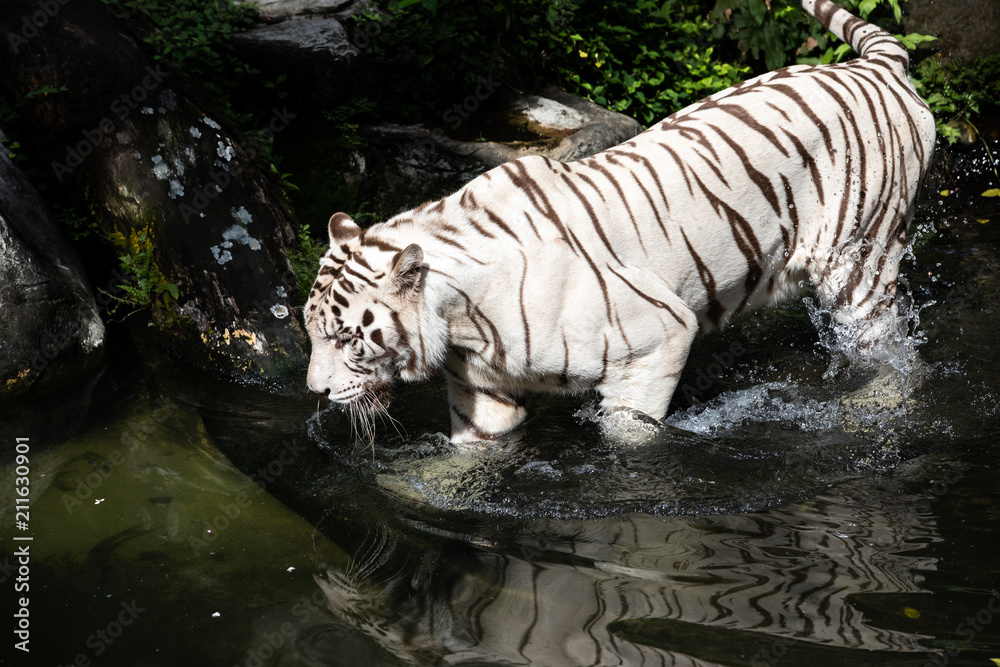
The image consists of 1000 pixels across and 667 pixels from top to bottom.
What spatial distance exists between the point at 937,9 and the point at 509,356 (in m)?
5.59

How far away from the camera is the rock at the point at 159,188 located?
4.06m

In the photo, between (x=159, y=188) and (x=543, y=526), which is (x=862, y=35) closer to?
(x=543, y=526)

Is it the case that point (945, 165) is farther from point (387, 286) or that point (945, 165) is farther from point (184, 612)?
point (184, 612)

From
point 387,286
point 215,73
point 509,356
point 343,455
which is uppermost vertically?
point 215,73

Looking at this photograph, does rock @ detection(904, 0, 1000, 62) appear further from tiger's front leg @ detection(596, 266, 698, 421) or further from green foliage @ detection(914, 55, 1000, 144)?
tiger's front leg @ detection(596, 266, 698, 421)

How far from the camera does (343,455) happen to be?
3.45 meters

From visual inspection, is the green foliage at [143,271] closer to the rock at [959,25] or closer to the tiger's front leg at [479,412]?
the tiger's front leg at [479,412]

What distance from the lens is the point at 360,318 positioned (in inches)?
109

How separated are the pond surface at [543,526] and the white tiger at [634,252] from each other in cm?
35

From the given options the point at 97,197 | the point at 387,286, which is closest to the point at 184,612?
the point at 387,286

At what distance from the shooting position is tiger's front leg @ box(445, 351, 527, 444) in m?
3.28

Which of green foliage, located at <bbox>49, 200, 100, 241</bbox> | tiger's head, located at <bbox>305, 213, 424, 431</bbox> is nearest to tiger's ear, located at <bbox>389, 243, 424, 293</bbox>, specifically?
tiger's head, located at <bbox>305, 213, 424, 431</bbox>

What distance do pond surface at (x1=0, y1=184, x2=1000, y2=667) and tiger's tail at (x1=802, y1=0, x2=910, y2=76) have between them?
51.9 inches

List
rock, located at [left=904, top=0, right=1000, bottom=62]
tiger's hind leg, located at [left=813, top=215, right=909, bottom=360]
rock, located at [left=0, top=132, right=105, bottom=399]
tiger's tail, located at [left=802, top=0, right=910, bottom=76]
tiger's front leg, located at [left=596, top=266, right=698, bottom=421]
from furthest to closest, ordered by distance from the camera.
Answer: rock, located at [left=904, top=0, right=1000, bottom=62], rock, located at [left=0, top=132, right=105, bottom=399], tiger's tail, located at [left=802, top=0, right=910, bottom=76], tiger's hind leg, located at [left=813, top=215, right=909, bottom=360], tiger's front leg, located at [left=596, top=266, right=698, bottom=421]
